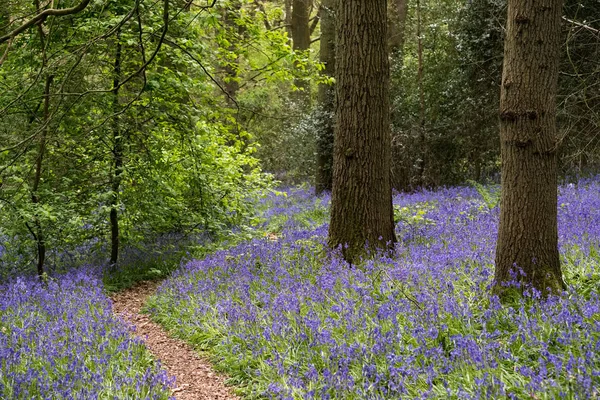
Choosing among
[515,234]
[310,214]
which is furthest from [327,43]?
[515,234]

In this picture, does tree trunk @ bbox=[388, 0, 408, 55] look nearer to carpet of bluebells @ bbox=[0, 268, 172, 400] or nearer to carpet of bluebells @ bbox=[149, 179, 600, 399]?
carpet of bluebells @ bbox=[149, 179, 600, 399]

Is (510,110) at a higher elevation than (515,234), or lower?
higher

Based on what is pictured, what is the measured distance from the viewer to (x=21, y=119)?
24.7 ft

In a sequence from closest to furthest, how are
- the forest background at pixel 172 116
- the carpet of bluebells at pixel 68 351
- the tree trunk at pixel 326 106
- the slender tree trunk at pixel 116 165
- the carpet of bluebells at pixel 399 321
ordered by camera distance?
1. the carpet of bluebells at pixel 399 321
2. the carpet of bluebells at pixel 68 351
3. the forest background at pixel 172 116
4. the slender tree trunk at pixel 116 165
5. the tree trunk at pixel 326 106

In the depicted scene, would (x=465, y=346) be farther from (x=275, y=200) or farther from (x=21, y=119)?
(x=275, y=200)

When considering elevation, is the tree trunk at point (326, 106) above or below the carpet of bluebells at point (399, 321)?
above

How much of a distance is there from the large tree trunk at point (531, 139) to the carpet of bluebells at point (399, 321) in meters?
0.35

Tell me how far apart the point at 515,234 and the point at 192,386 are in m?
3.35

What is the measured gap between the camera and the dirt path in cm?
457

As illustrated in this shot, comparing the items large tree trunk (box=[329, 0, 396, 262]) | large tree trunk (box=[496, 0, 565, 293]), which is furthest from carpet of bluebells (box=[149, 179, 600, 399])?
large tree trunk (box=[329, 0, 396, 262])

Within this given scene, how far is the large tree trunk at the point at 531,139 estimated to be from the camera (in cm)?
408

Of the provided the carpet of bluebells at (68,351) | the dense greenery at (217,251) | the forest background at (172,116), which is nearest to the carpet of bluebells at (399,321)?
the dense greenery at (217,251)

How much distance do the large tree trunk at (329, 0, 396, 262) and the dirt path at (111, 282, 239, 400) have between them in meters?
2.51

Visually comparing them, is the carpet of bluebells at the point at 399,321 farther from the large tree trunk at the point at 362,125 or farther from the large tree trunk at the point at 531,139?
the large tree trunk at the point at 362,125
